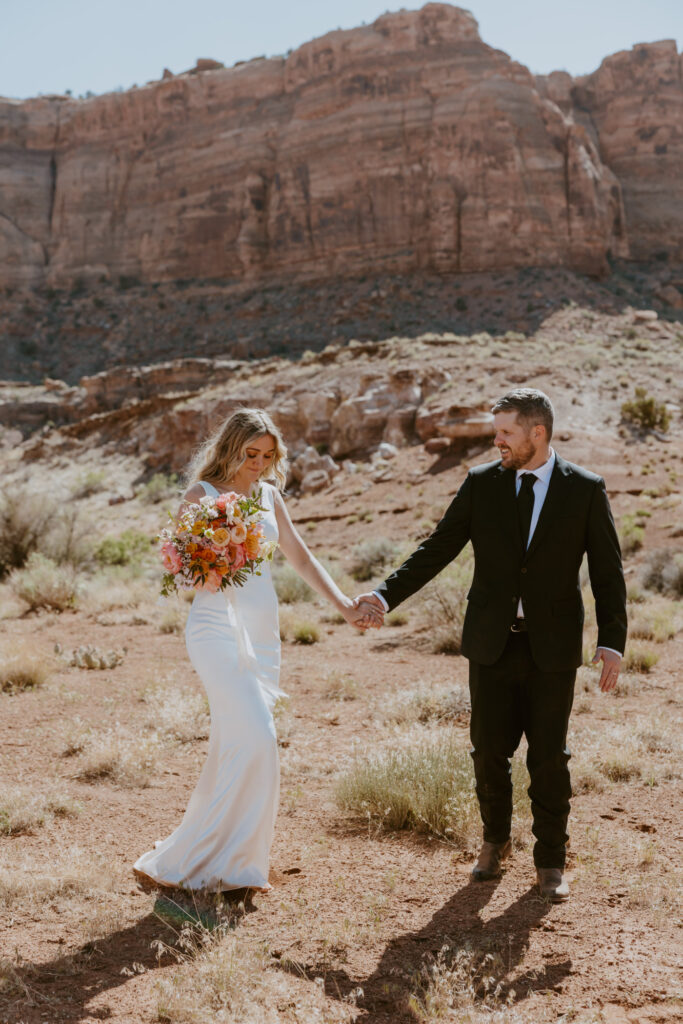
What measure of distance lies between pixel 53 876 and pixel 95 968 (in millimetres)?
908

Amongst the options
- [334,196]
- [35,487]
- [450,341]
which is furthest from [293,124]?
[35,487]

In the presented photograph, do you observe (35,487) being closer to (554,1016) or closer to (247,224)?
(247,224)

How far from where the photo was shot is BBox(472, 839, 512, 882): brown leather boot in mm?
4465

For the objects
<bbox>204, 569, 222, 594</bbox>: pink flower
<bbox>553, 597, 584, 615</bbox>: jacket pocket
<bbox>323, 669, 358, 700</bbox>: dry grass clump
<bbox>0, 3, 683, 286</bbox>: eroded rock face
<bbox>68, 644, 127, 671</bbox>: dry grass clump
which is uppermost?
<bbox>0, 3, 683, 286</bbox>: eroded rock face

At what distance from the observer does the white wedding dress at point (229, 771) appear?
4102 millimetres

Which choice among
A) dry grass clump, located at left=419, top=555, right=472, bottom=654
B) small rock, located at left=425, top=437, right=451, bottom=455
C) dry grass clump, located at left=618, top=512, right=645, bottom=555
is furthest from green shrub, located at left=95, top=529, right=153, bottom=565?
dry grass clump, located at left=618, top=512, right=645, bottom=555

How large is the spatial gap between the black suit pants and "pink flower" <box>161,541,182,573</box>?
155 centimetres

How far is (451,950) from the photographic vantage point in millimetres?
3730

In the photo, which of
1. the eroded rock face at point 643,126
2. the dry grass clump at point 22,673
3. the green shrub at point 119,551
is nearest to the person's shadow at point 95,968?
the dry grass clump at point 22,673

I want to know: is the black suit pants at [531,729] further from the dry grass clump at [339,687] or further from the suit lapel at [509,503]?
the dry grass clump at [339,687]

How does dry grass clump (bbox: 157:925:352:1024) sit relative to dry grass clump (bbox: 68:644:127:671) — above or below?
above

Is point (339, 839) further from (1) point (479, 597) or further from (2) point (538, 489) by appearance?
(2) point (538, 489)

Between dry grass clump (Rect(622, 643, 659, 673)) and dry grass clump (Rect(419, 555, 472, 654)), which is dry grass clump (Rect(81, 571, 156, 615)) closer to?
dry grass clump (Rect(419, 555, 472, 654))

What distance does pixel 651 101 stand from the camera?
185ft
